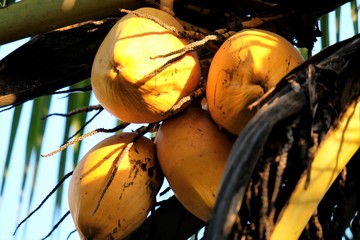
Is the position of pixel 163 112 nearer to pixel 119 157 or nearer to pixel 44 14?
pixel 119 157

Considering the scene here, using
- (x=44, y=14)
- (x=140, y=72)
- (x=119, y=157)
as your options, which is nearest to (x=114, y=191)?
(x=119, y=157)

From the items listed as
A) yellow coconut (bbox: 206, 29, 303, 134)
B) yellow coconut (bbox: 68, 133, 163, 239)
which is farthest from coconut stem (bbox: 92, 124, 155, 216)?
yellow coconut (bbox: 206, 29, 303, 134)

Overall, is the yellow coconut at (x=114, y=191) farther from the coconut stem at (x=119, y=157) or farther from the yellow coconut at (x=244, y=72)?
the yellow coconut at (x=244, y=72)

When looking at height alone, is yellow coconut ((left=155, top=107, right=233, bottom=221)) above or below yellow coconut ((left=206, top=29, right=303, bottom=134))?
below

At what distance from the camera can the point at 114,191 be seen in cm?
118

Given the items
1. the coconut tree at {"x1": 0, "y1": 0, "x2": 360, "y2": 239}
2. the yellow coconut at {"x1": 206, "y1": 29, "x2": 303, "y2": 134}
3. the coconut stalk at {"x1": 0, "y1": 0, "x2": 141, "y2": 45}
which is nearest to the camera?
the coconut tree at {"x1": 0, "y1": 0, "x2": 360, "y2": 239}

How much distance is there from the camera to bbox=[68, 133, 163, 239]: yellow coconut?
1.18 m

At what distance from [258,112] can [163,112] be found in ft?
1.09

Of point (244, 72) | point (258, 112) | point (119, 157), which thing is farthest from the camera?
point (119, 157)

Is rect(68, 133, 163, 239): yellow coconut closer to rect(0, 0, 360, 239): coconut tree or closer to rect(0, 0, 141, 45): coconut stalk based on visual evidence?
rect(0, 0, 360, 239): coconut tree

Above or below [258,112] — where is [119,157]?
below

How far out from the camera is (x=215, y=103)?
3.67ft

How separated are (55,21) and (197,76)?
0.84ft

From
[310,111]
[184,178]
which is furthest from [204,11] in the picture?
[310,111]
